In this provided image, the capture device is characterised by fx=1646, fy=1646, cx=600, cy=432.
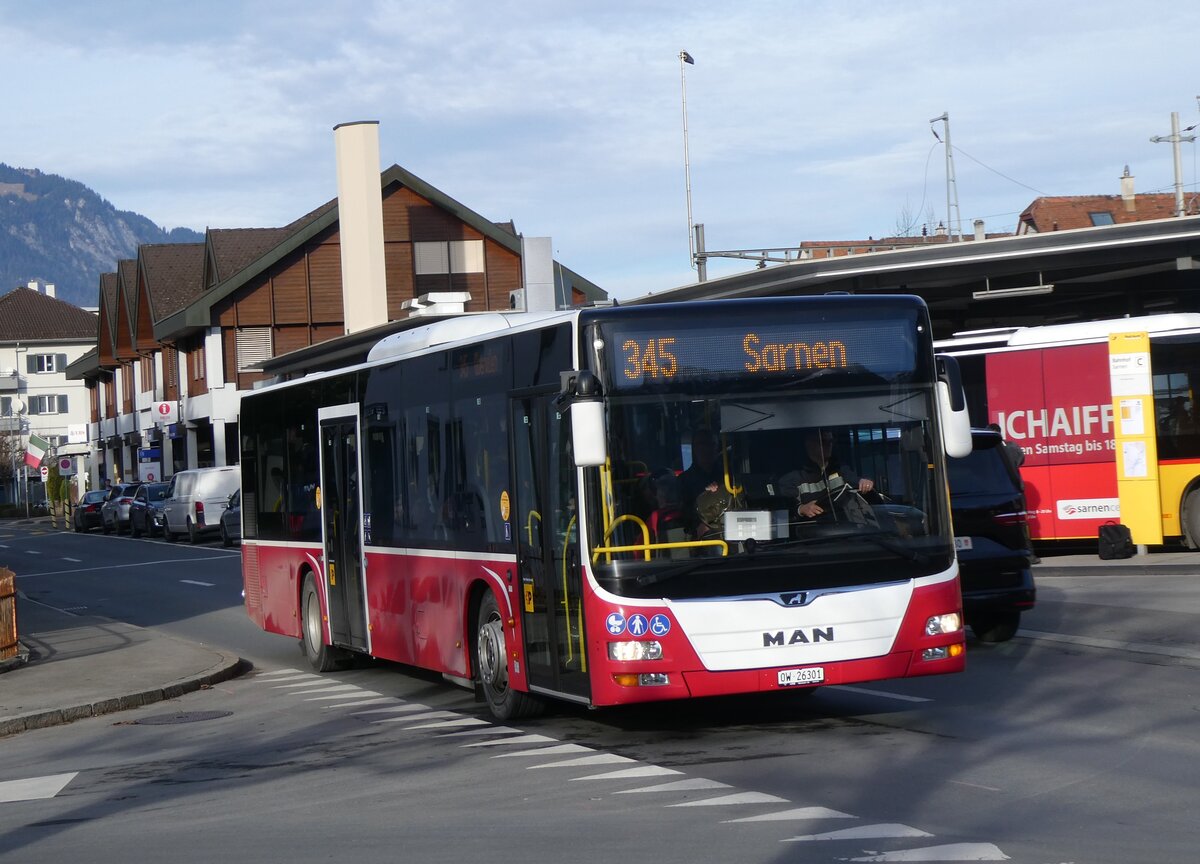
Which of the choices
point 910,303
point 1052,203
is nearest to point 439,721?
point 910,303

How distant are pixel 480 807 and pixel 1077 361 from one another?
17.9m

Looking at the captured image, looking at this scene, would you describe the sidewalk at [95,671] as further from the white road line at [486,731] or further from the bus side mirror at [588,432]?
the bus side mirror at [588,432]

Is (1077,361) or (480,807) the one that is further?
(1077,361)

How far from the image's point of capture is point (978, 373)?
25266 millimetres

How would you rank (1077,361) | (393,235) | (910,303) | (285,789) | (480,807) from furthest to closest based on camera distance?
(393,235) → (1077,361) → (910,303) → (285,789) → (480,807)

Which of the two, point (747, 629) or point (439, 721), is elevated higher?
point (747, 629)

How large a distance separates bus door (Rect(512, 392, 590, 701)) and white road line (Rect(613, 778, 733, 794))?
4.58ft

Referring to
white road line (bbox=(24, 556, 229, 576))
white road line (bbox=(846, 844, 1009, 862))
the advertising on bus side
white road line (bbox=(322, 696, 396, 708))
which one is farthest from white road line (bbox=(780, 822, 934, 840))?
white road line (bbox=(24, 556, 229, 576))

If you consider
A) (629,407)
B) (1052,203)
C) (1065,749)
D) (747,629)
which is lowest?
(1065,749)

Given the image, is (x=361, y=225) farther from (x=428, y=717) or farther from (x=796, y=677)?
(x=796, y=677)

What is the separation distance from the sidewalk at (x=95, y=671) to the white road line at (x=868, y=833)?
7.92 meters

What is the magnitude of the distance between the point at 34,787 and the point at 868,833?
18.0 ft

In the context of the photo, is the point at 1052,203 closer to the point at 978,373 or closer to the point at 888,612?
the point at 978,373

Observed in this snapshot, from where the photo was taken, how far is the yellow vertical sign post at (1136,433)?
22.7 meters
